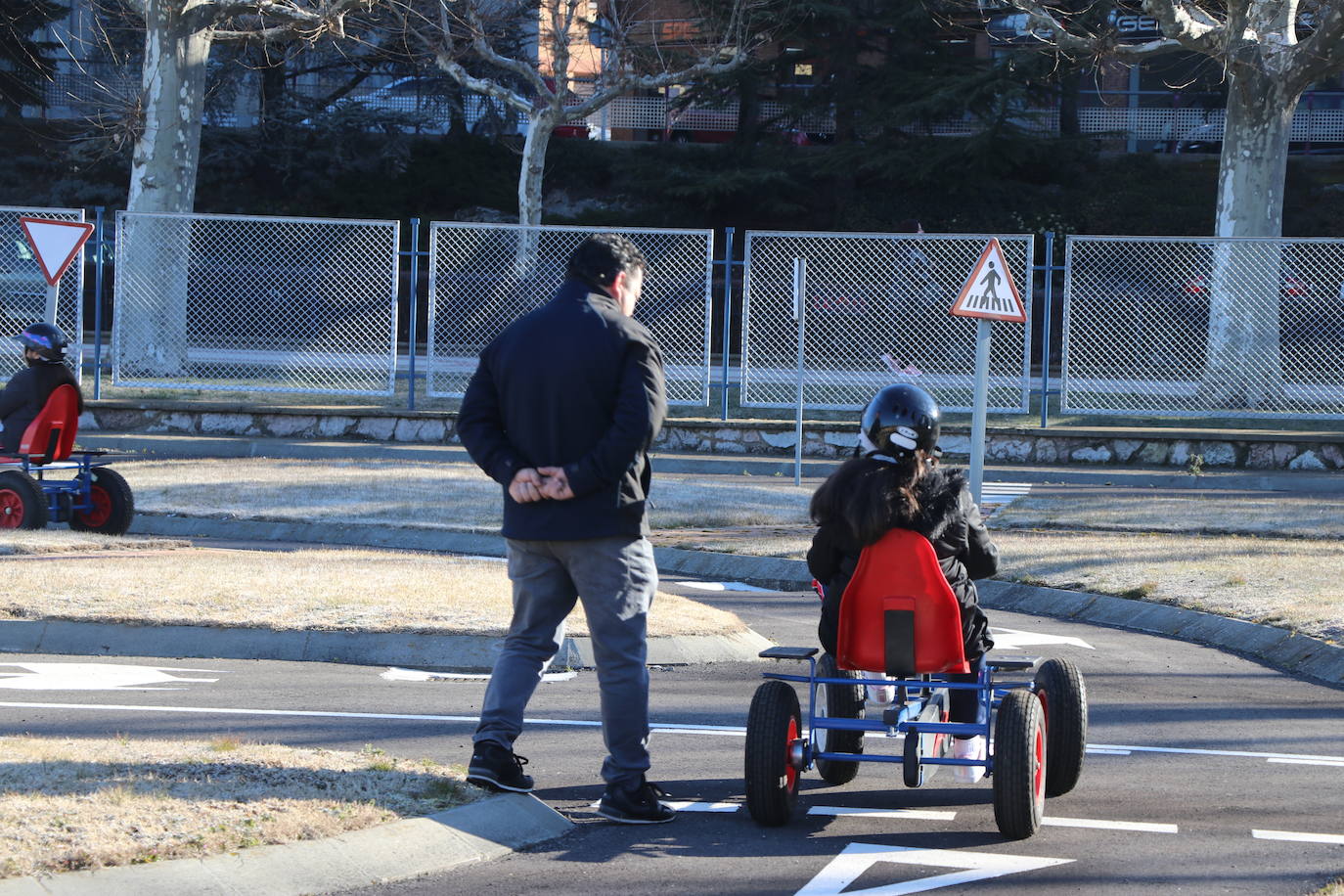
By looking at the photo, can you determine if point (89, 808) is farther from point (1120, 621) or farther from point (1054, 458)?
point (1054, 458)

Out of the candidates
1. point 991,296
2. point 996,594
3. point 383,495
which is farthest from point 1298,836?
point 383,495

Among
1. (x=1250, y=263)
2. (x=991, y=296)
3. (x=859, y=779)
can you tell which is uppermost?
(x=1250, y=263)

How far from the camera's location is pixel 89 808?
4723mm

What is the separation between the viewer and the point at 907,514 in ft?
17.8

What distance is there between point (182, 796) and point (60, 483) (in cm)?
851

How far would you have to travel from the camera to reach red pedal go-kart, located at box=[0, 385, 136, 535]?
1217cm

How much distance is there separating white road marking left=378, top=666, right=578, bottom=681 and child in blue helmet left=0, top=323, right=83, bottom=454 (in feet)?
16.8

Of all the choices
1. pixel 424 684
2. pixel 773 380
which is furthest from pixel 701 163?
pixel 424 684

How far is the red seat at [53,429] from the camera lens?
1231cm

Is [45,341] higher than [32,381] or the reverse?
higher

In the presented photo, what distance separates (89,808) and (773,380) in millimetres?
16539

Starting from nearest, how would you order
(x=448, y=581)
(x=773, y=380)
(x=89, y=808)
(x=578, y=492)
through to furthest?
(x=89, y=808) < (x=578, y=492) < (x=448, y=581) < (x=773, y=380)

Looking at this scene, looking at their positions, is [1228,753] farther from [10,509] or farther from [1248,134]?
[1248,134]

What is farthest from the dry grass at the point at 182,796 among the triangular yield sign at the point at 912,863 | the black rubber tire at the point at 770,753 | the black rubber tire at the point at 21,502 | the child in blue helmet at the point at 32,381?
the child in blue helmet at the point at 32,381
